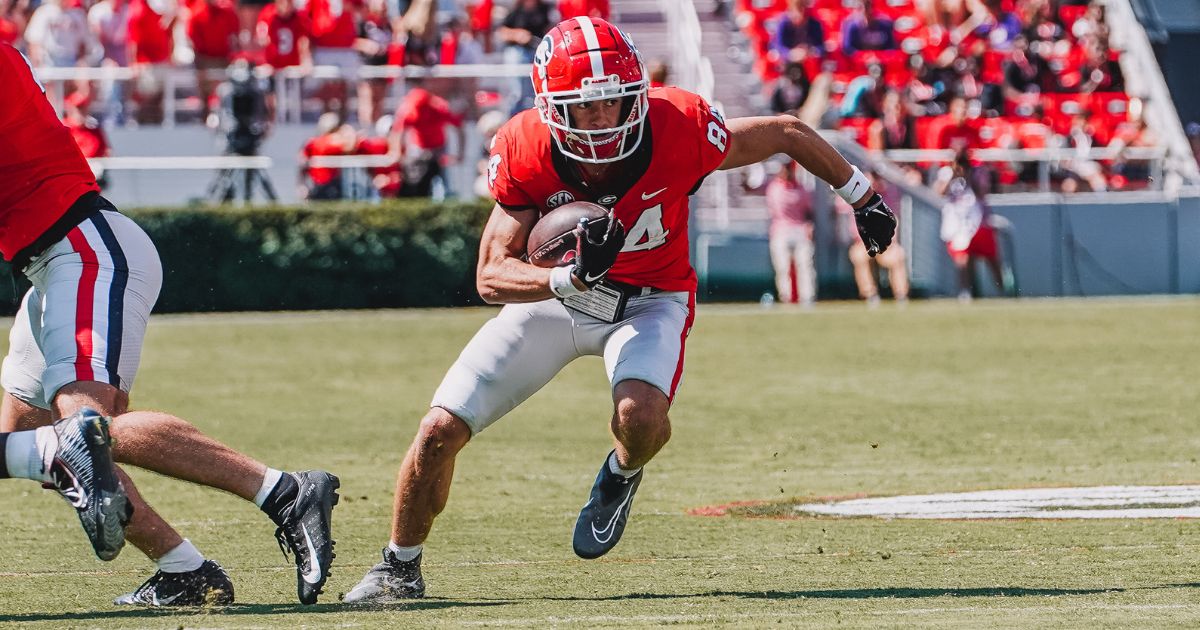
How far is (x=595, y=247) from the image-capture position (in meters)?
5.17

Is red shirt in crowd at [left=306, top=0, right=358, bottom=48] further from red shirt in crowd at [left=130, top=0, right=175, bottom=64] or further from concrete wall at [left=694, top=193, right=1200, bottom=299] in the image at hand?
concrete wall at [left=694, top=193, right=1200, bottom=299]

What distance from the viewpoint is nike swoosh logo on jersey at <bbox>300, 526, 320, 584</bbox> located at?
511 cm

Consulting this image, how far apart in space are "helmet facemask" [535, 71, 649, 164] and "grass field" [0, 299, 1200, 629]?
1324 mm

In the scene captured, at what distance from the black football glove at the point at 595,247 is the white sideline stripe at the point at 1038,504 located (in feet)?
8.17

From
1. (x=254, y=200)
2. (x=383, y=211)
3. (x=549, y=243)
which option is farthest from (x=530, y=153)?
(x=254, y=200)

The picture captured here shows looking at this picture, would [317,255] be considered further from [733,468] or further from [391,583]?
[391,583]

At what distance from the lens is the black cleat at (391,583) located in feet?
17.9

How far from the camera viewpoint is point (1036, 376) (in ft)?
41.5

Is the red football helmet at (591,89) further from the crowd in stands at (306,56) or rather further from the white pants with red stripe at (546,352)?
the crowd in stands at (306,56)

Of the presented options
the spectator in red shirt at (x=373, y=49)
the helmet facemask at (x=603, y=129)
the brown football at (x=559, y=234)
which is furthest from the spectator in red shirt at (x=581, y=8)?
the brown football at (x=559, y=234)

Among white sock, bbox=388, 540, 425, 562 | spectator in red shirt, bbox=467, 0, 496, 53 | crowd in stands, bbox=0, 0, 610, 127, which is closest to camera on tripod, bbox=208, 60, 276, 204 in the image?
crowd in stands, bbox=0, 0, 610, 127

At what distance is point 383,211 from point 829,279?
4.74 m

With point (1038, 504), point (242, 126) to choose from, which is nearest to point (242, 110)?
point (242, 126)

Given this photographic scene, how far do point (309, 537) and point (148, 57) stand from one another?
47.2 feet
